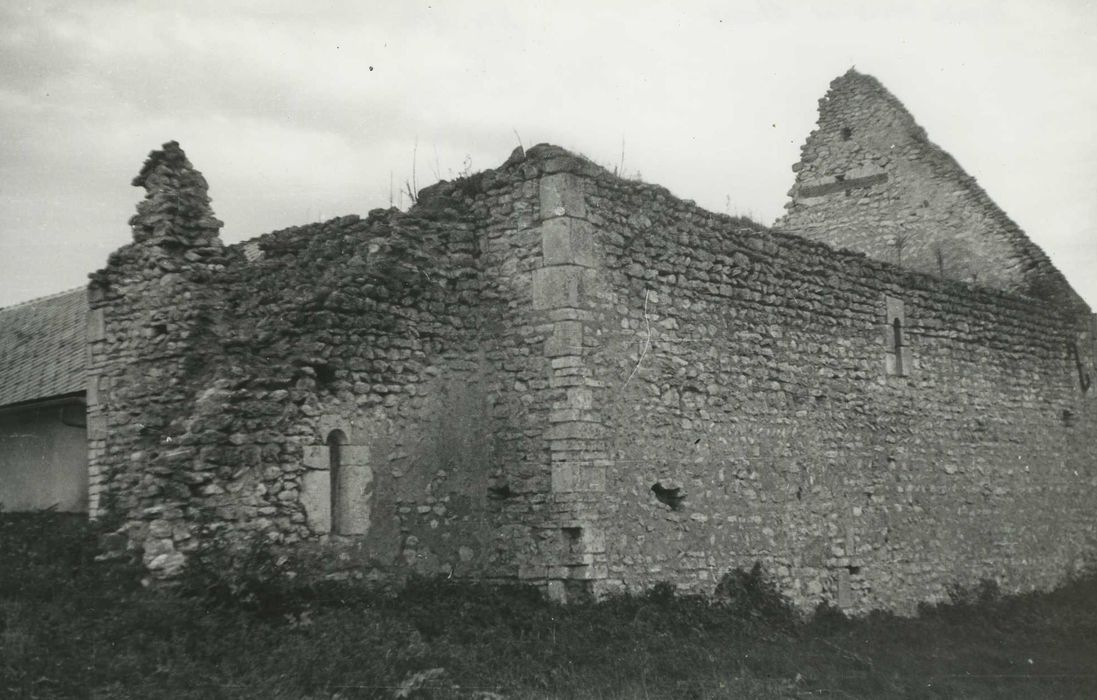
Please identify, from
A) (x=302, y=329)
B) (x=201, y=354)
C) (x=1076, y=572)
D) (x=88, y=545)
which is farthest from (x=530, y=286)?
(x=1076, y=572)

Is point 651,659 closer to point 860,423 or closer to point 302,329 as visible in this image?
point 302,329

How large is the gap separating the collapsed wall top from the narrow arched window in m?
2.46

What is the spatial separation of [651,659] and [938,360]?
308 inches

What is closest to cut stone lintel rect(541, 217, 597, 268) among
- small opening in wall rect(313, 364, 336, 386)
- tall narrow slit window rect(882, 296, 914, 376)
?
small opening in wall rect(313, 364, 336, 386)

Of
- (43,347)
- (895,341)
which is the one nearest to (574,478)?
(895,341)

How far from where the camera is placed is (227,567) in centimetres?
913

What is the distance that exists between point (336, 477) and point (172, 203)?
10.1 ft

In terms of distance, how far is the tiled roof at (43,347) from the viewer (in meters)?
17.3

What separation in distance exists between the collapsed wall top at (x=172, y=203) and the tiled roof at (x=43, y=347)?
5.93 meters

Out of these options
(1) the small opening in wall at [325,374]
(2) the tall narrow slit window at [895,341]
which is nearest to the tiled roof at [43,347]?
(1) the small opening in wall at [325,374]

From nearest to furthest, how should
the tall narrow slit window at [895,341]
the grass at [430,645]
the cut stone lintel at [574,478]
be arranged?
1. the grass at [430,645]
2. the cut stone lintel at [574,478]
3. the tall narrow slit window at [895,341]

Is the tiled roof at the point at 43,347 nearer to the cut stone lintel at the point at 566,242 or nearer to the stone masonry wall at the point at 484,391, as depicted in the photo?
the stone masonry wall at the point at 484,391

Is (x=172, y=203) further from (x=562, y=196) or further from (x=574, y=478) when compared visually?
(x=574, y=478)

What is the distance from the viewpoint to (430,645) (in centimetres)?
929
